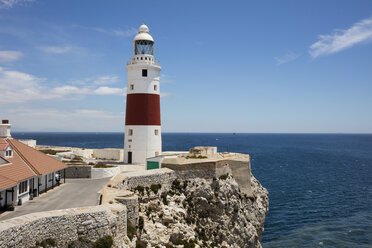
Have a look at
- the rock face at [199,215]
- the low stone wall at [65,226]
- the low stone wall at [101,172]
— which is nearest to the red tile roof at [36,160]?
the low stone wall at [101,172]

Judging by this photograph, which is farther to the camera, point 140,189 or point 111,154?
point 111,154

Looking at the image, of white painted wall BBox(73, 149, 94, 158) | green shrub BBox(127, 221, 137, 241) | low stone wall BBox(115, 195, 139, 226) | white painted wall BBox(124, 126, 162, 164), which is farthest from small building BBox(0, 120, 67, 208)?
white painted wall BBox(73, 149, 94, 158)

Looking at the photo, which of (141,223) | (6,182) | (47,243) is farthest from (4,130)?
(47,243)

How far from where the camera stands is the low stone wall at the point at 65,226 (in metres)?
12.1

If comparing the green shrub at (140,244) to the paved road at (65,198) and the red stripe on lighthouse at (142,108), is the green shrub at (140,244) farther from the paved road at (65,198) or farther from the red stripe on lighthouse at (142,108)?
the red stripe on lighthouse at (142,108)

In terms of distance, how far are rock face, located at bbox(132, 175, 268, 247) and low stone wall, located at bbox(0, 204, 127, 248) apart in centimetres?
441

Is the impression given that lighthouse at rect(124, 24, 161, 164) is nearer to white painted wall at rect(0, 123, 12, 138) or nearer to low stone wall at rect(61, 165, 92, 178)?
low stone wall at rect(61, 165, 92, 178)

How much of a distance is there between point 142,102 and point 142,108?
70cm

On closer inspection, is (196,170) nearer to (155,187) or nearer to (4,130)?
(155,187)

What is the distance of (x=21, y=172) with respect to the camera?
68.7ft

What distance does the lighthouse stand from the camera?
34.4 metres

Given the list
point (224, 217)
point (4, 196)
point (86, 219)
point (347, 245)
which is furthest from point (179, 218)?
point (347, 245)

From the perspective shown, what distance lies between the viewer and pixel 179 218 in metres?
24.9

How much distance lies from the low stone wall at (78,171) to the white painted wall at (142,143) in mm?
6529
